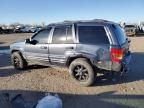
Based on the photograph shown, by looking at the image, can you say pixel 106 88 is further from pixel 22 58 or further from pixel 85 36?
pixel 22 58

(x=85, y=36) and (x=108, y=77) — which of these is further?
(x=108, y=77)

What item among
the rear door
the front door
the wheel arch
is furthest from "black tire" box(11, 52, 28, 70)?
the wheel arch

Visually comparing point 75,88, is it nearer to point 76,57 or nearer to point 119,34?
point 76,57

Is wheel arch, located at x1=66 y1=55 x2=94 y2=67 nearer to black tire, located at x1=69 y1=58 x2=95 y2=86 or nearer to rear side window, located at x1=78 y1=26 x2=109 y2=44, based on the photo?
black tire, located at x1=69 y1=58 x2=95 y2=86

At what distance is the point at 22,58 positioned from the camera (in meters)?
10.6

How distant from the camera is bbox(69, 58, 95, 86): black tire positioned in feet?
26.8

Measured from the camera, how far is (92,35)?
8.31m

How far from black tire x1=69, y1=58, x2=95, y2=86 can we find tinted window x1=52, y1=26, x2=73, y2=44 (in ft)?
2.60

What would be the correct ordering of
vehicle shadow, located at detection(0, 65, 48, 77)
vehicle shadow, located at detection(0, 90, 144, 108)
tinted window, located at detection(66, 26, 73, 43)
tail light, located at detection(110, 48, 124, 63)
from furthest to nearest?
1. vehicle shadow, located at detection(0, 65, 48, 77)
2. tinted window, located at detection(66, 26, 73, 43)
3. tail light, located at detection(110, 48, 124, 63)
4. vehicle shadow, located at detection(0, 90, 144, 108)

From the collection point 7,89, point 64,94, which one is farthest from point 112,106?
point 7,89

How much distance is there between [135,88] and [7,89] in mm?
3755

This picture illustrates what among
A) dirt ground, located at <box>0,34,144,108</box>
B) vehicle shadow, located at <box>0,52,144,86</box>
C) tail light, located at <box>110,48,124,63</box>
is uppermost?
Answer: tail light, located at <box>110,48,124,63</box>

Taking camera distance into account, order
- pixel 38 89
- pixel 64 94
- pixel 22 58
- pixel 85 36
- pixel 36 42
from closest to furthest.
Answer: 1. pixel 64 94
2. pixel 38 89
3. pixel 85 36
4. pixel 36 42
5. pixel 22 58

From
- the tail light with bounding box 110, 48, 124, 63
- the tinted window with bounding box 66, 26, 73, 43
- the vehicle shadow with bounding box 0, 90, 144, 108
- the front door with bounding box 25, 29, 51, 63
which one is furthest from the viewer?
the front door with bounding box 25, 29, 51, 63
